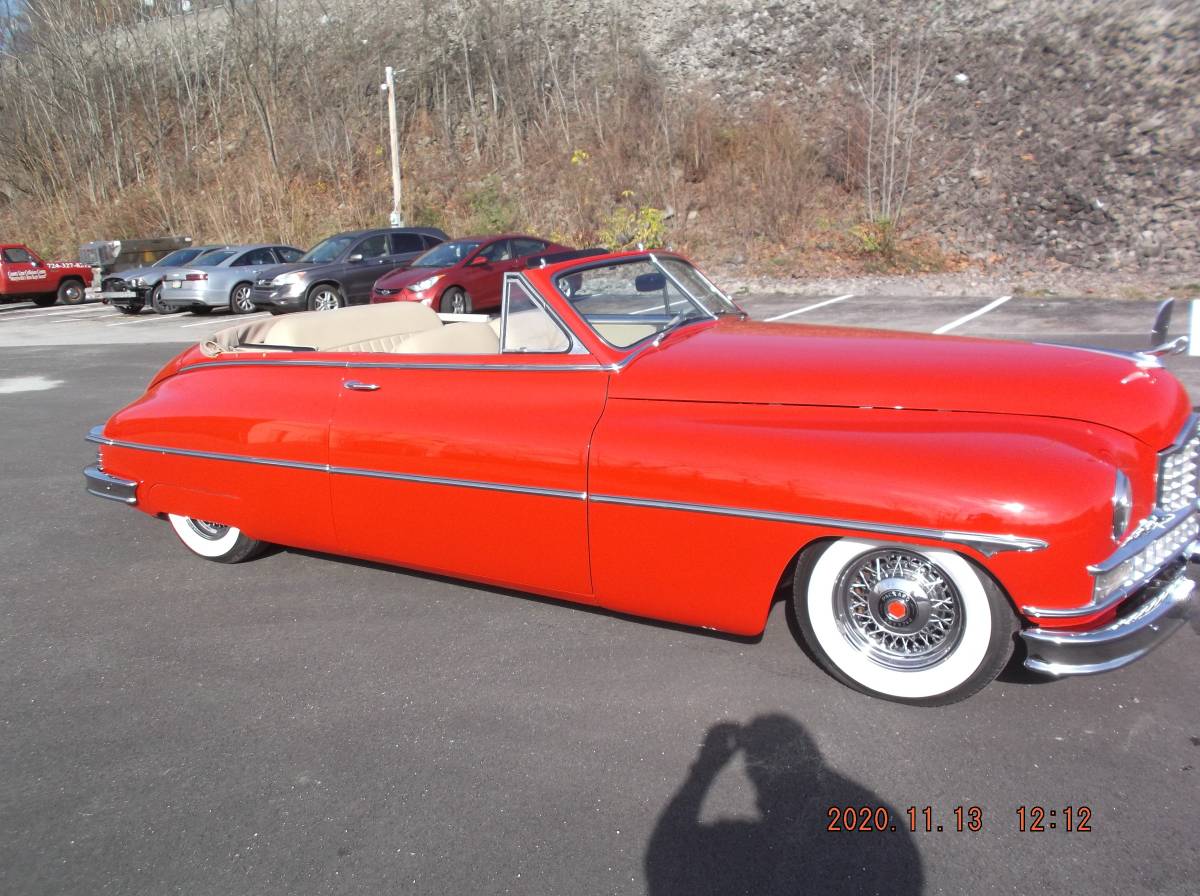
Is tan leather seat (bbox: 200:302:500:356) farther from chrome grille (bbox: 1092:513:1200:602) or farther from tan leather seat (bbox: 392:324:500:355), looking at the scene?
chrome grille (bbox: 1092:513:1200:602)

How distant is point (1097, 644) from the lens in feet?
9.04

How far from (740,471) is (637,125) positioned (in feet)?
77.5

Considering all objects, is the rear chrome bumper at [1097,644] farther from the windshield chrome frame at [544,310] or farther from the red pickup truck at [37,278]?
Result: the red pickup truck at [37,278]

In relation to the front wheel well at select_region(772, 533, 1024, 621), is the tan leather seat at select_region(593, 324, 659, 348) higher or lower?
higher

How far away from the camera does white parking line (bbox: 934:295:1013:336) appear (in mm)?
11983

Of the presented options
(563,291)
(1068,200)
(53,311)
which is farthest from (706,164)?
(563,291)

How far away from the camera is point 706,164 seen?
2344 cm

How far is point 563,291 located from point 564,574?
1.22m

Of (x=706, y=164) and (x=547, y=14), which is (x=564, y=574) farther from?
(x=547, y=14)

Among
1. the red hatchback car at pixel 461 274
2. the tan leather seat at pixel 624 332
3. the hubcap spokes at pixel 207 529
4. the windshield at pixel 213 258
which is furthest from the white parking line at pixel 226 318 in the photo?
the tan leather seat at pixel 624 332

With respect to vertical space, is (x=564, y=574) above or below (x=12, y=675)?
above

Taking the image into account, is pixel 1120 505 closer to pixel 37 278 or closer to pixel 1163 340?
pixel 1163 340

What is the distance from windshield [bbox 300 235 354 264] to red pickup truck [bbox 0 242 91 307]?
347 inches

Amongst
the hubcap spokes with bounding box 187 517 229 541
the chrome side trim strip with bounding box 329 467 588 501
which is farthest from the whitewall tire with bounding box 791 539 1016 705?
the hubcap spokes with bounding box 187 517 229 541
